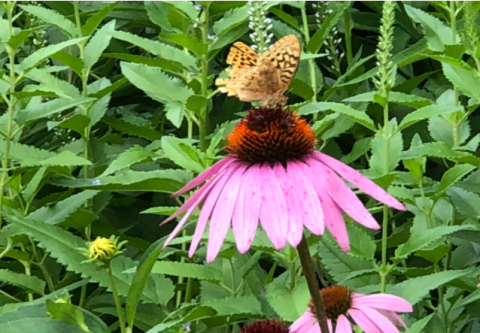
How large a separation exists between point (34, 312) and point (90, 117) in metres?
0.34

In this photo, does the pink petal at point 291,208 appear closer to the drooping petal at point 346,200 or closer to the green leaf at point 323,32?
the drooping petal at point 346,200

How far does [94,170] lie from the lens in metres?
0.80

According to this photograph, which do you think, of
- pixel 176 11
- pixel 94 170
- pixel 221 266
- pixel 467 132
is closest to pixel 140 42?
pixel 176 11

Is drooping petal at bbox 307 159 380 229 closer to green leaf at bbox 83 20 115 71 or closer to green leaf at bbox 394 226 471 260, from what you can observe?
green leaf at bbox 394 226 471 260

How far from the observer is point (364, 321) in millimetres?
412

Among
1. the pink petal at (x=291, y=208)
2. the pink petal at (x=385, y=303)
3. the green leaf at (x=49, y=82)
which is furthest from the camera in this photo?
the green leaf at (x=49, y=82)

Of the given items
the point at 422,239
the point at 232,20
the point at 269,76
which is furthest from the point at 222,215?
the point at 232,20

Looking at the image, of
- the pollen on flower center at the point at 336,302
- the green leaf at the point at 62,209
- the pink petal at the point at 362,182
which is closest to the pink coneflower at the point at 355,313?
the pollen on flower center at the point at 336,302

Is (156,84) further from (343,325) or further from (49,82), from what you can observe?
(343,325)

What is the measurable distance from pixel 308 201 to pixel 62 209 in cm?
44

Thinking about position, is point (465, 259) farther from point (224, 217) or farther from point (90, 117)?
point (90, 117)

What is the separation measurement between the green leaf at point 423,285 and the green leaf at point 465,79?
0.69ft

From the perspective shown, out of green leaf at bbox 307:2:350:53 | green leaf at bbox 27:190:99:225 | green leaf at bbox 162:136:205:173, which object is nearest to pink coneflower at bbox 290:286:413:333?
green leaf at bbox 162:136:205:173

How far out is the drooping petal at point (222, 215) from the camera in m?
0.33
